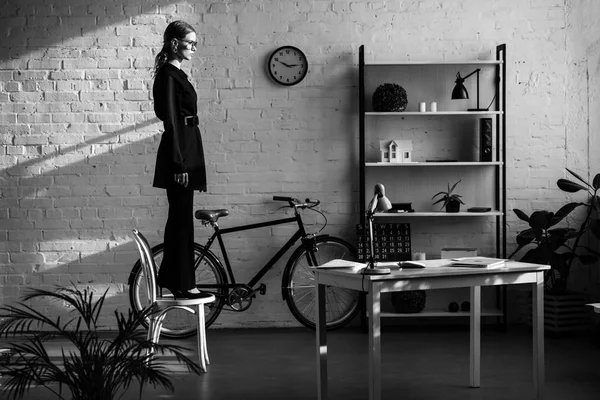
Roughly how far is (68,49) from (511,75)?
3775 mm

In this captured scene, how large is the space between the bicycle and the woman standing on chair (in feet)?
3.90

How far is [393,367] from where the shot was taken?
500cm

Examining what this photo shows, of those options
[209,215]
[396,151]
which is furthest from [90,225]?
[396,151]

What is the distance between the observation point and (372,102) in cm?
648

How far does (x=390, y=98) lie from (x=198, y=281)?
2179 millimetres

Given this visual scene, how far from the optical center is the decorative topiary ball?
20.4ft

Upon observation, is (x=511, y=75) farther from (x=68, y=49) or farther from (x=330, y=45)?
(x=68, y=49)

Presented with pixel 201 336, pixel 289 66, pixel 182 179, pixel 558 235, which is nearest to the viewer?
pixel 182 179

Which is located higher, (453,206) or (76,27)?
(76,27)

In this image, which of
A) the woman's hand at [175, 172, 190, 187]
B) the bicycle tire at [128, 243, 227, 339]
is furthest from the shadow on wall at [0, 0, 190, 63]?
the woman's hand at [175, 172, 190, 187]

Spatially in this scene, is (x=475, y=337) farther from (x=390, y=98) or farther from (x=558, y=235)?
(x=390, y=98)

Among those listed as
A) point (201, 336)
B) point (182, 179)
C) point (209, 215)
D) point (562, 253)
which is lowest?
point (201, 336)

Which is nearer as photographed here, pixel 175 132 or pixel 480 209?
pixel 175 132

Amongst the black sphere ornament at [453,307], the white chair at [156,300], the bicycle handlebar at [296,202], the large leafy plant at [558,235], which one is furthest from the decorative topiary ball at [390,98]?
the white chair at [156,300]
